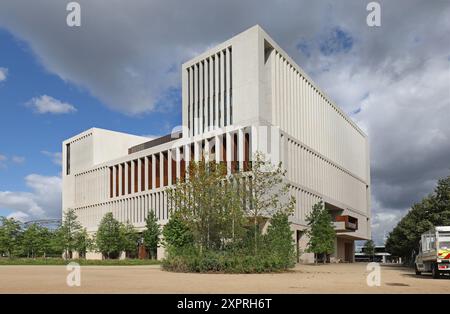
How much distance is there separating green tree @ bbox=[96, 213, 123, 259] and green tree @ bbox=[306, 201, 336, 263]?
27107mm

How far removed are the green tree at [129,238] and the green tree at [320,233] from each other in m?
26.3

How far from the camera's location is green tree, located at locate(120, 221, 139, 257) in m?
71.5

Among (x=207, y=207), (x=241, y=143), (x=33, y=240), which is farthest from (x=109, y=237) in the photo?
(x=207, y=207)

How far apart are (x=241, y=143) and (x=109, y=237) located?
25429mm

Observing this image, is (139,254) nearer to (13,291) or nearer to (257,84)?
(257,84)

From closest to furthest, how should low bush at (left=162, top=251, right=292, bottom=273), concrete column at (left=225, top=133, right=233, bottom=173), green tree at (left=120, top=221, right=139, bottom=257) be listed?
low bush at (left=162, top=251, right=292, bottom=273)
concrete column at (left=225, top=133, right=233, bottom=173)
green tree at (left=120, top=221, right=139, bottom=257)

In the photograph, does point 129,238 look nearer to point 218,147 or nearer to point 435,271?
point 218,147

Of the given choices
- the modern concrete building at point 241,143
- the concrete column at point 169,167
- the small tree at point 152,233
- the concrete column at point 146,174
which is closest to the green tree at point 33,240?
the small tree at point 152,233

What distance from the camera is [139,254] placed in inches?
3036

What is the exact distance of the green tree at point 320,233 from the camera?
61688mm

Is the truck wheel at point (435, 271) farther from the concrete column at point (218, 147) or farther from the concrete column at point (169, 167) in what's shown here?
the concrete column at point (169, 167)

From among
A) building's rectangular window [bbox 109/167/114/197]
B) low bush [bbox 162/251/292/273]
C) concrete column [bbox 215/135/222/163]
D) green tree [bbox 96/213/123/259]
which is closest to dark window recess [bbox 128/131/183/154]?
building's rectangular window [bbox 109/167/114/197]

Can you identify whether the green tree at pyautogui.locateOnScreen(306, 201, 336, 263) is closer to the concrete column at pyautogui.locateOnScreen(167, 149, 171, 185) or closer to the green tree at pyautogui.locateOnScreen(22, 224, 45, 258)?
the concrete column at pyautogui.locateOnScreen(167, 149, 171, 185)
